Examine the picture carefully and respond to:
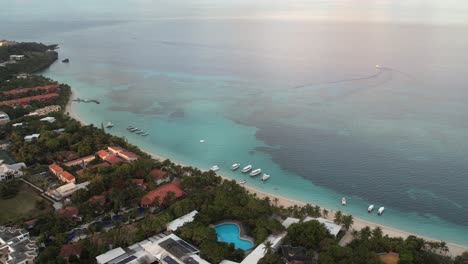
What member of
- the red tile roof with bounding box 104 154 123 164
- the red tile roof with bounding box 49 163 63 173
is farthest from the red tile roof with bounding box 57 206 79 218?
the red tile roof with bounding box 104 154 123 164

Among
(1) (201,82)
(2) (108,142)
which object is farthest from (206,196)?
(1) (201,82)

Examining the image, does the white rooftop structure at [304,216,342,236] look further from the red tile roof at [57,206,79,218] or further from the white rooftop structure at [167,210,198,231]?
the red tile roof at [57,206,79,218]

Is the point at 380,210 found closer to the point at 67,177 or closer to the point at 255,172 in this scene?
the point at 255,172

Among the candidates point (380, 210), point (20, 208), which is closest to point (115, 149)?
point (20, 208)

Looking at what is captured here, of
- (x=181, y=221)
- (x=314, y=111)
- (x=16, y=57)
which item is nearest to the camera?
(x=181, y=221)

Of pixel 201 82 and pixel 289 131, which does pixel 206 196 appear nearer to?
pixel 289 131
